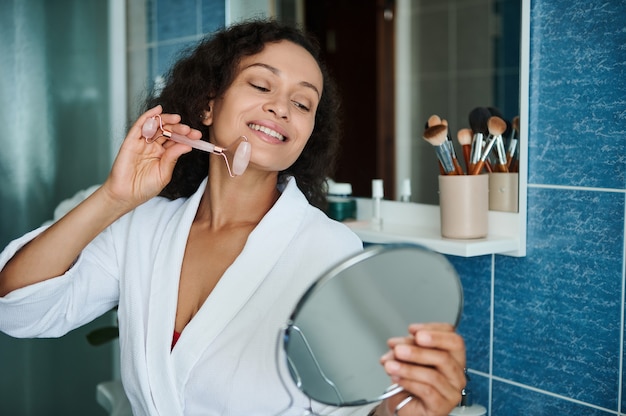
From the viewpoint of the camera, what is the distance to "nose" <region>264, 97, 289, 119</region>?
1.03 m

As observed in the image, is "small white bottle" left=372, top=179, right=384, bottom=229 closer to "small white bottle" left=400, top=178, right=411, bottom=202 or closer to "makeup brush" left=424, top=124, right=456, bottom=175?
"small white bottle" left=400, top=178, right=411, bottom=202

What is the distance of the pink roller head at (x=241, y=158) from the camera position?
3.24 feet

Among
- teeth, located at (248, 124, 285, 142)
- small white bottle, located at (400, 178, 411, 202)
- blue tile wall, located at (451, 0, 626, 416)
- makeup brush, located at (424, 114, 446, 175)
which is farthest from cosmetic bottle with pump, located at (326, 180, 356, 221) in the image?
teeth, located at (248, 124, 285, 142)

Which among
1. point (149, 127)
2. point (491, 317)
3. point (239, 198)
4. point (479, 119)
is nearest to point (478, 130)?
point (479, 119)

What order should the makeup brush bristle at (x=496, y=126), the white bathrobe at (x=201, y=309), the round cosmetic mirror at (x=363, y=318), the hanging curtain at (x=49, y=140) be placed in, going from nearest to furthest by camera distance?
the round cosmetic mirror at (x=363, y=318), the white bathrobe at (x=201, y=309), the makeup brush bristle at (x=496, y=126), the hanging curtain at (x=49, y=140)

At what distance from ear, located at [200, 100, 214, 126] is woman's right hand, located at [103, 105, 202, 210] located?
12cm

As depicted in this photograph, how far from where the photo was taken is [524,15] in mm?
1164

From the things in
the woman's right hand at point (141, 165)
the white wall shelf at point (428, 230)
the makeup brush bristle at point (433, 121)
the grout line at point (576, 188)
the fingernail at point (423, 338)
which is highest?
the makeup brush bristle at point (433, 121)

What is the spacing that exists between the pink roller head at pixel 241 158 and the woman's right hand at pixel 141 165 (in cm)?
6

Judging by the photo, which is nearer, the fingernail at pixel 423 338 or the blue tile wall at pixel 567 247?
the fingernail at pixel 423 338

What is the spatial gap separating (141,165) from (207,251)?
0.17 metres

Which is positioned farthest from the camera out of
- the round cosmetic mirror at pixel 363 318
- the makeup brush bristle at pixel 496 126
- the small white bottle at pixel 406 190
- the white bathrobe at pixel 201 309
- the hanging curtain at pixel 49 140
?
the hanging curtain at pixel 49 140

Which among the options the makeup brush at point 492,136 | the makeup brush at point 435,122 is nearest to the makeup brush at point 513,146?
the makeup brush at point 492,136

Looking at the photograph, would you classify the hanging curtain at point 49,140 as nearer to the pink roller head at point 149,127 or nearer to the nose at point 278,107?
the pink roller head at point 149,127
